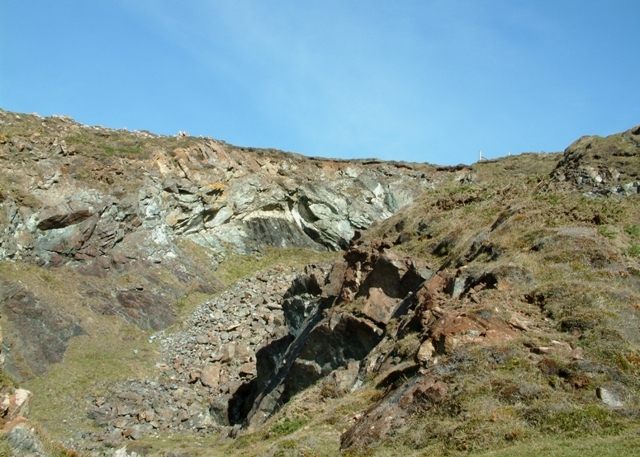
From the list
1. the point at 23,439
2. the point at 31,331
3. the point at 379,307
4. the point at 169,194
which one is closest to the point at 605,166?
the point at 379,307

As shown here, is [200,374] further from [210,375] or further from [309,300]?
[309,300]

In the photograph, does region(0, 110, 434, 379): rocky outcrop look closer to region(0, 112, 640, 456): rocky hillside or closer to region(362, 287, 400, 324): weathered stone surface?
region(0, 112, 640, 456): rocky hillside

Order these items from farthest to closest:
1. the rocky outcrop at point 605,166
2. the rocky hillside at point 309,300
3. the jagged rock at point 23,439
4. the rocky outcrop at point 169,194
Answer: the rocky outcrop at point 169,194
the rocky outcrop at point 605,166
the rocky hillside at point 309,300
the jagged rock at point 23,439

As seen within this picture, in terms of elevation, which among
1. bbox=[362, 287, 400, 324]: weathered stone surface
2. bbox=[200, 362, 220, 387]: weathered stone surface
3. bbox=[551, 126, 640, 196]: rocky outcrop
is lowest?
bbox=[200, 362, 220, 387]: weathered stone surface

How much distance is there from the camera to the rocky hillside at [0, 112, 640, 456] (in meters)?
9.43

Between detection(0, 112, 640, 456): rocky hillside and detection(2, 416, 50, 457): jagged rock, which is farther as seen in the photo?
detection(0, 112, 640, 456): rocky hillside

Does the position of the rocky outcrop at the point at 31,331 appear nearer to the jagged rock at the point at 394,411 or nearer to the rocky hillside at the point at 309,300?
the rocky hillside at the point at 309,300

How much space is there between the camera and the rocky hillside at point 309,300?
30.9ft

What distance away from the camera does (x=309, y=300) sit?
76.0ft

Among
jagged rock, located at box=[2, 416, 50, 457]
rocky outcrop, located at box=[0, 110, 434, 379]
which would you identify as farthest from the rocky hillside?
rocky outcrop, located at box=[0, 110, 434, 379]

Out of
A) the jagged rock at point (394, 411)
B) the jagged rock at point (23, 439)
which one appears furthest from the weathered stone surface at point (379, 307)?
the jagged rock at point (23, 439)

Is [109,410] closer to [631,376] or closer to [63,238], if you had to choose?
[63,238]

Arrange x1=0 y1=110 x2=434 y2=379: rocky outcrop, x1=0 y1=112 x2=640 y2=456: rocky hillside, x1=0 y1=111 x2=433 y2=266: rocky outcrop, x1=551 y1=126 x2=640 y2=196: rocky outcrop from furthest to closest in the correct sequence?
x1=0 y1=111 x2=433 y2=266: rocky outcrop < x1=0 y1=110 x2=434 y2=379: rocky outcrop < x1=551 y1=126 x2=640 y2=196: rocky outcrop < x1=0 y1=112 x2=640 y2=456: rocky hillside

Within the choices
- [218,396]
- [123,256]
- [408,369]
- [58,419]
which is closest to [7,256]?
[123,256]
